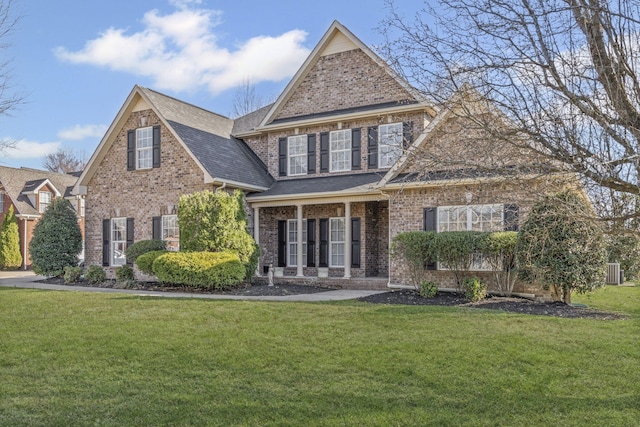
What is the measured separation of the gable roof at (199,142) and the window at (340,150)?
2.73 meters

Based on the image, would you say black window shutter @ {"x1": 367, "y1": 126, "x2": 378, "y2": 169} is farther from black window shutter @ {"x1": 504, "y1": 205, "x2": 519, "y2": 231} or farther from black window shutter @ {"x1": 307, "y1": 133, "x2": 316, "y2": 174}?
black window shutter @ {"x1": 504, "y1": 205, "x2": 519, "y2": 231}

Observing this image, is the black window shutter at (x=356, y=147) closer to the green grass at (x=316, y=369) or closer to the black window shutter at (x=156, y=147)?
the black window shutter at (x=156, y=147)

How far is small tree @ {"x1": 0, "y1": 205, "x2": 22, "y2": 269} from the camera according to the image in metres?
29.0

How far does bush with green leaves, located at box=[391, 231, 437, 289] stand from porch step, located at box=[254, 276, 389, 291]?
144 cm

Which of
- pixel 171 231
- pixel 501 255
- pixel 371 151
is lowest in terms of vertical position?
pixel 501 255

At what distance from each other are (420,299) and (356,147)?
22.8 ft

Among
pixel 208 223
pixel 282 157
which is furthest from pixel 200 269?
pixel 282 157

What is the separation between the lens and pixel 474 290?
1209cm

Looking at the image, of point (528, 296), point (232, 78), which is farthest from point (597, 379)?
point (232, 78)

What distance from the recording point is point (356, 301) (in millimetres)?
11617

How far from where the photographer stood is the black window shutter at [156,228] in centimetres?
1783

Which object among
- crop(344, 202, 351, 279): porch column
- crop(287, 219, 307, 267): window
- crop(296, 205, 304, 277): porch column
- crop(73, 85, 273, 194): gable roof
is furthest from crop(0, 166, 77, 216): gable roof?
crop(344, 202, 351, 279): porch column

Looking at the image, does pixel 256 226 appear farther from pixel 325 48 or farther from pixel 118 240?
pixel 325 48

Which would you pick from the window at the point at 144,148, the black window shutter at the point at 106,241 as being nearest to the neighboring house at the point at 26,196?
the black window shutter at the point at 106,241
